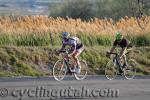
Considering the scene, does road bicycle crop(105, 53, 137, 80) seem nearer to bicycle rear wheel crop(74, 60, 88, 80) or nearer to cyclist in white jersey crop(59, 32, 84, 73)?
bicycle rear wheel crop(74, 60, 88, 80)

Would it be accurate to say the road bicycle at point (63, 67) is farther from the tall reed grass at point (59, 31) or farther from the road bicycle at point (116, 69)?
the tall reed grass at point (59, 31)

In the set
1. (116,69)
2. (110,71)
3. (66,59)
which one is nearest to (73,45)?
Result: (66,59)

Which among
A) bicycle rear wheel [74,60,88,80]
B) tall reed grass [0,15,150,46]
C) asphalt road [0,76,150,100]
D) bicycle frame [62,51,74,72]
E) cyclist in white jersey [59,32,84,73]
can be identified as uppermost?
tall reed grass [0,15,150,46]

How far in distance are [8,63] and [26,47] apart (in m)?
1.53

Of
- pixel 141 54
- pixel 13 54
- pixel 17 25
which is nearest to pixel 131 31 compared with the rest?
pixel 141 54

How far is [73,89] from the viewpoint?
1814 cm

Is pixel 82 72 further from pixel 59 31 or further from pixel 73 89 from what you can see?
pixel 59 31

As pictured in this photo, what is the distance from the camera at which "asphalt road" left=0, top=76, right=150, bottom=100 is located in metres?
16.6

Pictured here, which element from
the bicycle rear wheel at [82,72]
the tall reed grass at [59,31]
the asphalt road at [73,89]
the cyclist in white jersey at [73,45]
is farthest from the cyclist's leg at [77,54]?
the tall reed grass at [59,31]

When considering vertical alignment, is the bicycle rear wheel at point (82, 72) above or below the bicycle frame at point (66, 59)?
below

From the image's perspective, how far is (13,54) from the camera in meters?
24.1

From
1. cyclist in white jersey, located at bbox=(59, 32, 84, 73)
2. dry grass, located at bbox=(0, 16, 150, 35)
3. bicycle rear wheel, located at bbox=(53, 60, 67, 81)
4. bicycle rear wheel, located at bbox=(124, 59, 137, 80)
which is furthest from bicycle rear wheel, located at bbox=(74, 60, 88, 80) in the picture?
dry grass, located at bbox=(0, 16, 150, 35)

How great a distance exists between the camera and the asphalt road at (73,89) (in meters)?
16.6

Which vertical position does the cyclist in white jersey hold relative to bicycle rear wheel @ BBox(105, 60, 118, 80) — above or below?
above
